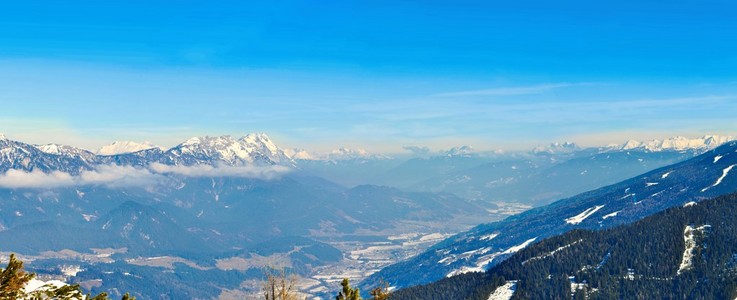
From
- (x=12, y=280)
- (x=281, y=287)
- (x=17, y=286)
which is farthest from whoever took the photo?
(x=281, y=287)

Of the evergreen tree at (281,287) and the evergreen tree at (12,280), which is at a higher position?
the evergreen tree at (12,280)

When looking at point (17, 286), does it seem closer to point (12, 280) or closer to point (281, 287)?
point (12, 280)

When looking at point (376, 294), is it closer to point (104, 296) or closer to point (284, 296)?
point (284, 296)

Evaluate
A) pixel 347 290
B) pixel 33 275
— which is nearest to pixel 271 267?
pixel 347 290

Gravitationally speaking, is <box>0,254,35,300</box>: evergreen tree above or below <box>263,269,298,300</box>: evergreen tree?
above

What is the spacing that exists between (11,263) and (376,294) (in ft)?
85.9

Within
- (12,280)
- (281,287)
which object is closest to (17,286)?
(12,280)

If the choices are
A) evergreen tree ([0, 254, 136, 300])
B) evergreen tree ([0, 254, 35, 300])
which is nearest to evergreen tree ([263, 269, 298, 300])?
evergreen tree ([0, 254, 136, 300])

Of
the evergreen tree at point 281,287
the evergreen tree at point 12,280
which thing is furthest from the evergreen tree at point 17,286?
the evergreen tree at point 281,287

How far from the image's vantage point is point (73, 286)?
4266cm

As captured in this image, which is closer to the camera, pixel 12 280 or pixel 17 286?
pixel 12 280

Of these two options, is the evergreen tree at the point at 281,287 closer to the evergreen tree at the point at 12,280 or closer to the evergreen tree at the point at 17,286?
the evergreen tree at the point at 17,286

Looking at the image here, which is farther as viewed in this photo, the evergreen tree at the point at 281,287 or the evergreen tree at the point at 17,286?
the evergreen tree at the point at 281,287

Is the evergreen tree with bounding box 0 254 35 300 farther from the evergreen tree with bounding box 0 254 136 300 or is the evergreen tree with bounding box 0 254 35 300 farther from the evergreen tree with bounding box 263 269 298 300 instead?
the evergreen tree with bounding box 263 269 298 300
